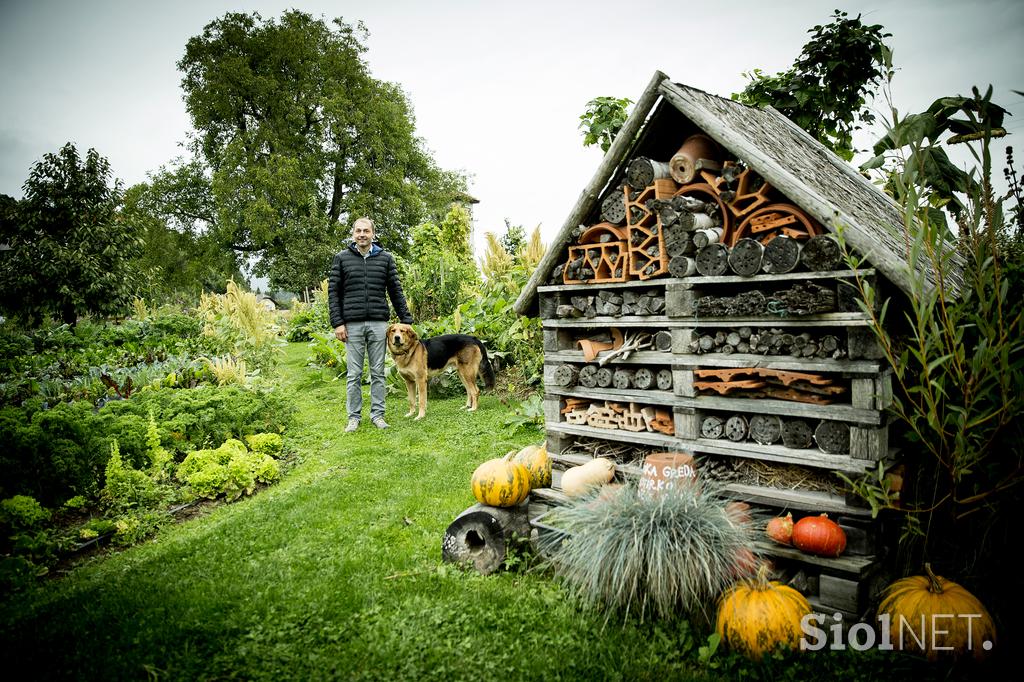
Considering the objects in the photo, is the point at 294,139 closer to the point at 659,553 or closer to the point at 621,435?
the point at 621,435

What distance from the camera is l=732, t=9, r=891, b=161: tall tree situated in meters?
6.57

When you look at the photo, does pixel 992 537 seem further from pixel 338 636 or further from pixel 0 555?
pixel 0 555

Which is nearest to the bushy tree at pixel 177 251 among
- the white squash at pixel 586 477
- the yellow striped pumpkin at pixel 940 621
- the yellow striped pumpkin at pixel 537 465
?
the yellow striped pumpkin at pixel 537 465

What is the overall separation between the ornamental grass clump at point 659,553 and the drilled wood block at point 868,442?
0.75 m

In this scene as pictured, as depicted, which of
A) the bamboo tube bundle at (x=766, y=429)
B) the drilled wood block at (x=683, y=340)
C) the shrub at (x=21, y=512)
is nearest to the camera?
the bamboo tube bundle at (x=766, y=429)

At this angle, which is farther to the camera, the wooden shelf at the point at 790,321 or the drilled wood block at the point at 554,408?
the drilled wood block at the point at 554,408

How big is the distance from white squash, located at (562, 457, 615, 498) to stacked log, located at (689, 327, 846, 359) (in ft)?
3.55

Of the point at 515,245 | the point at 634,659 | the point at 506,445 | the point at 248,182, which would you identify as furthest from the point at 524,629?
the point at 248,182

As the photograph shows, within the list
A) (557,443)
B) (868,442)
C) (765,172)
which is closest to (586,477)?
(557,443)

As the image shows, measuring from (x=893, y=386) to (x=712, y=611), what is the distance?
176 centimetres

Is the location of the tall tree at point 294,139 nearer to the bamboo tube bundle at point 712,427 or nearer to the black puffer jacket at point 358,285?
the black puffer jacket at point 358,285

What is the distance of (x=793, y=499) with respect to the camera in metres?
3.50

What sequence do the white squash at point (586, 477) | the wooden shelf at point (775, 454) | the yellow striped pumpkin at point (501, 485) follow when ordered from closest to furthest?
the wooden shelf at point (775, 454) < the white squash at point (586, 477) < the yellow striped pumpkin at point (501, 485)

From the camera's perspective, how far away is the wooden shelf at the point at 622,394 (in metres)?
4.04
